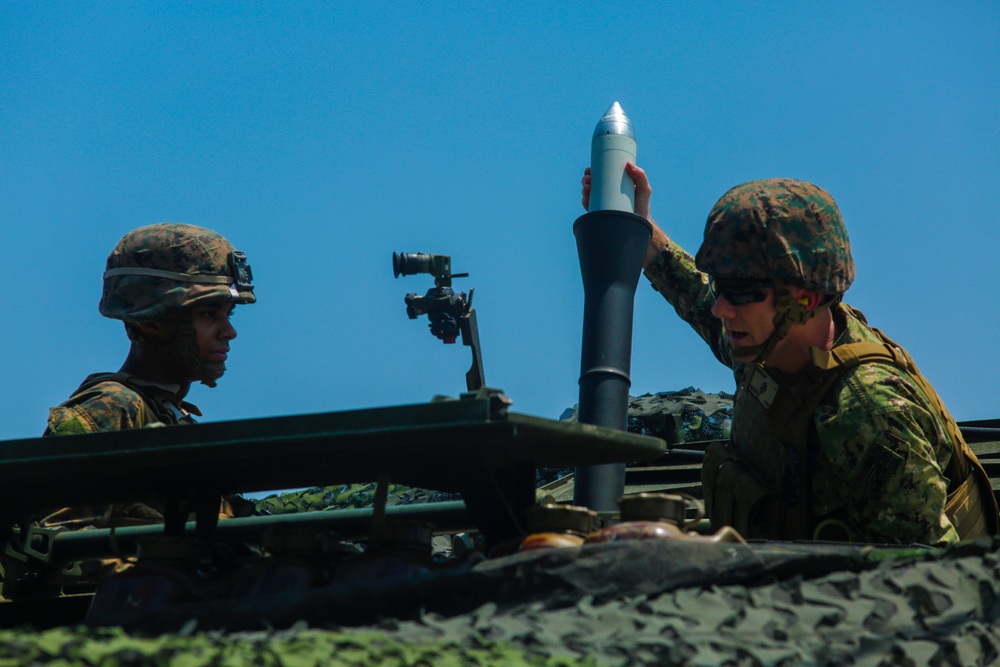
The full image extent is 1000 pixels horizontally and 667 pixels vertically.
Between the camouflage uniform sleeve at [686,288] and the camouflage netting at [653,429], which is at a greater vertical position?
the camouflage uniform sleeve at [686,288]

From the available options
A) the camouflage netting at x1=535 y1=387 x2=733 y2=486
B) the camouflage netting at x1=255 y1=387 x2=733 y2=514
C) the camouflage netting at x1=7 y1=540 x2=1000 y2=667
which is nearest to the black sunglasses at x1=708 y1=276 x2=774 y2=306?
the camouflage netting at x1=7 y1=540 x2=1000 y2=667

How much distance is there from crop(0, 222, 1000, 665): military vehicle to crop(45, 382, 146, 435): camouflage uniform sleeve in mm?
1432

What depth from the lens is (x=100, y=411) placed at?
18.4 feet

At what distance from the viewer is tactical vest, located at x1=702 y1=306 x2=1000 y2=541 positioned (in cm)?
470

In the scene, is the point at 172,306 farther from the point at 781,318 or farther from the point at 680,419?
the point at 680,419

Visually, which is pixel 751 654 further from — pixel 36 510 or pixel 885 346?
pixel 885 346

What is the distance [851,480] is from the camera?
4523mm

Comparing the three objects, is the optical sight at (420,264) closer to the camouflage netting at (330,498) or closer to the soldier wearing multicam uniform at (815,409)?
the soldier wearing multicam uniform at (815,409)

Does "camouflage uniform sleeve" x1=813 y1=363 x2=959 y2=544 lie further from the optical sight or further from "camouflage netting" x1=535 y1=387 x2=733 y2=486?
"camouflage netting" x1=535 y1=387 x2=733 y2=486

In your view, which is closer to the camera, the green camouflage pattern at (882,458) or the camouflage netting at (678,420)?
the green camouflage pattern at (882,458)

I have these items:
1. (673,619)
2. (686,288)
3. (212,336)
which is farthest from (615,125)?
(673,619)

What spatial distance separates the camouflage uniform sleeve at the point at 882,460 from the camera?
4.42 m

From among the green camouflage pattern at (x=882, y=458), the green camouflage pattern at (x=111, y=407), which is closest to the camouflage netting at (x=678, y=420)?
the green camouflage pattern at (x=111, y=407)

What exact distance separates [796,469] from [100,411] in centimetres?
291
